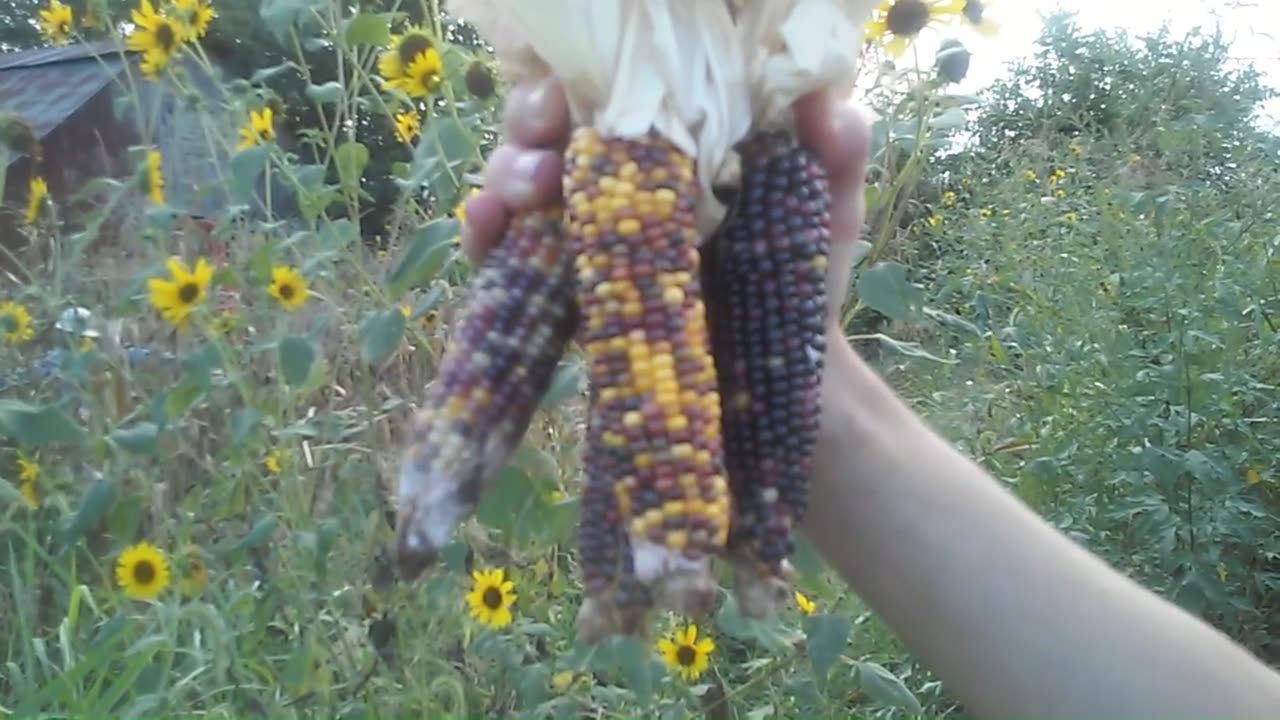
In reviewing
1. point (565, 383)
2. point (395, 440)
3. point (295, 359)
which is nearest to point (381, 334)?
point (295, 359)

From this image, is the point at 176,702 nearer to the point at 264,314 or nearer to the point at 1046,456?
the point at 264,314

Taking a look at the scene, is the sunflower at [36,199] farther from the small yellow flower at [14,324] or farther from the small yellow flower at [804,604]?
the small yellow flower at [804,604]

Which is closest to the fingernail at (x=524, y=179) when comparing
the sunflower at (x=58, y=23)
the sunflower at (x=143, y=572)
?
the sunflower at (x=143, y=572)


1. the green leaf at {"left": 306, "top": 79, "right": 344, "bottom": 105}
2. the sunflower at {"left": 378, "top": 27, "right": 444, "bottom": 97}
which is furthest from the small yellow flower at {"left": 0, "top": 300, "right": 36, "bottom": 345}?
the sunflower at {"left": 378, "top": 27, "right": 444, "bottom": 97}

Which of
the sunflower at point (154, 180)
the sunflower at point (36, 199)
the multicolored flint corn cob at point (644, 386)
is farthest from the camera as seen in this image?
the sunflower at point (36, 199)

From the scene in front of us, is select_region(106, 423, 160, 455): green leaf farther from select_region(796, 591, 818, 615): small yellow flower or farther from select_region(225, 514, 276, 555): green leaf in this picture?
select_region(796, 591, 818, 615): small yellow flower

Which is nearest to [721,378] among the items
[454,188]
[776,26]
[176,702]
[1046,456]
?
[776,26]
